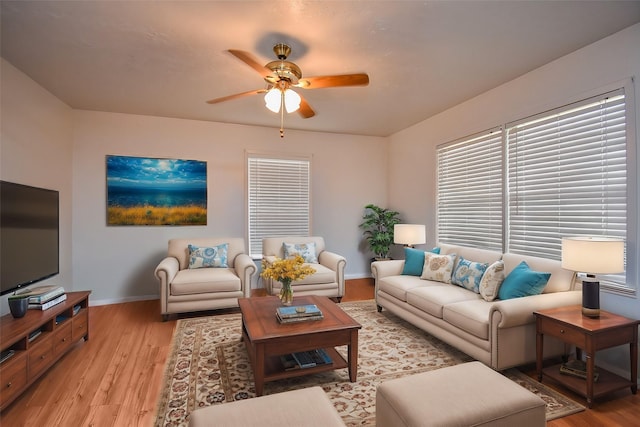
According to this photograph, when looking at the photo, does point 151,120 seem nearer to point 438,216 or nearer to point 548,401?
point 438,216

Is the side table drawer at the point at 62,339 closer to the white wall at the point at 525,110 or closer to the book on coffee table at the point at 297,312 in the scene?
the book on coffee table at the point at 297,312

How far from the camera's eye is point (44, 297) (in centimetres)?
256

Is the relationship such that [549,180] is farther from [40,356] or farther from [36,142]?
[36,142]

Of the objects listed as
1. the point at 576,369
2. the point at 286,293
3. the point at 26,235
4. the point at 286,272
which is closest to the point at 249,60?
the point at 286,272

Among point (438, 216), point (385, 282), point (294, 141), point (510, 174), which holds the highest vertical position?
point (294, 141)

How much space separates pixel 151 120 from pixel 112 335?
2934 mm

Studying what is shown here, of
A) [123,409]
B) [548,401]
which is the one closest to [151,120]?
[123,409]

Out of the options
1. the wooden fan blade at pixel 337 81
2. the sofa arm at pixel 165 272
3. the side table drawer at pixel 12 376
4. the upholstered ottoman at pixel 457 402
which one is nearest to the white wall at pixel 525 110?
the upholstered ottoman at pixel 457 402

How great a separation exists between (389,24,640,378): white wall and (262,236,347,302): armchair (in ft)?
5.03

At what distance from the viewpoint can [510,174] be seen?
348cm

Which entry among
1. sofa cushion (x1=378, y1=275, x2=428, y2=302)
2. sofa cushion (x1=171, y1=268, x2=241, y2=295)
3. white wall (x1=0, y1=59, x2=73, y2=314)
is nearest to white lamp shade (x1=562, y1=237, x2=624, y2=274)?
sofa cushion (x1=378, y1=275, x2=428, y2=302)

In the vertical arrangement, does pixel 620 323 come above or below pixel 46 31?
below

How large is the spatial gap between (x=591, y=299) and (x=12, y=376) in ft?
12.9

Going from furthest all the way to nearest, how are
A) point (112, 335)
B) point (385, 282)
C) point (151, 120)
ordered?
point (151, 120)
point (385, 282)
point (112, 335)
